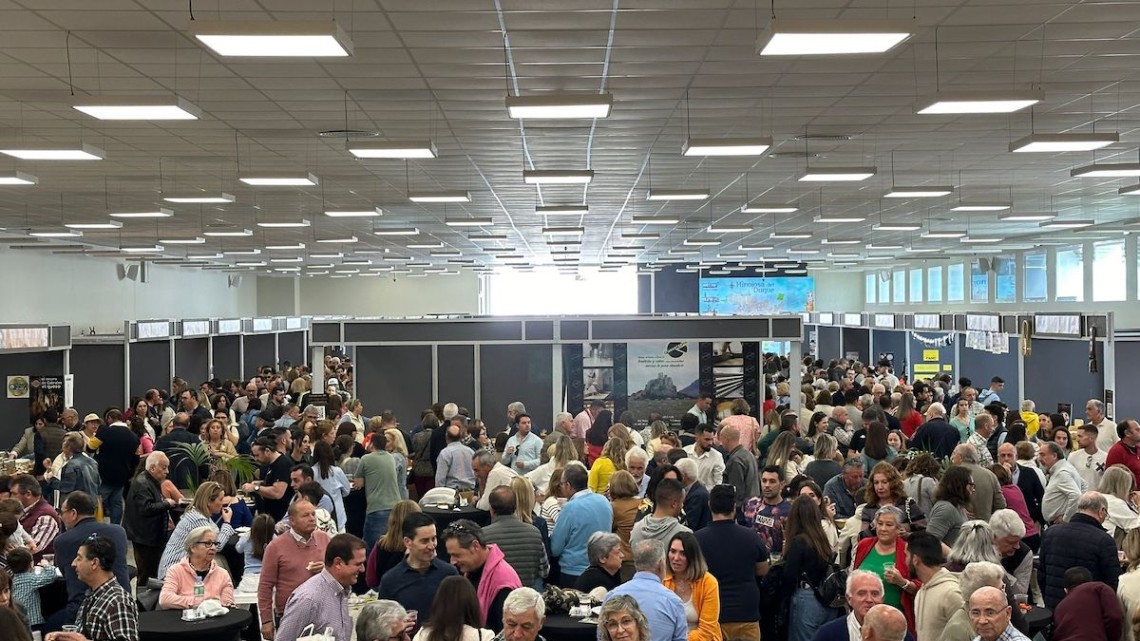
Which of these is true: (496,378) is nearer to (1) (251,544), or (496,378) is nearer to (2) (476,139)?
(2) (476,139)

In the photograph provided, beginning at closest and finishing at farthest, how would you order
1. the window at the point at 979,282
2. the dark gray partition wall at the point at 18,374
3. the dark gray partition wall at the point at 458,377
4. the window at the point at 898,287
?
1. the dark gray partition wall at the point at 458,377
2. the dark gray partition wall at the point at 18,374
3. the window at the point at 979,282
4. the window at the point at 898,287

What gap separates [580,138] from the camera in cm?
1400

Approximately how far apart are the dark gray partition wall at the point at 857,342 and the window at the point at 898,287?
10.8 m

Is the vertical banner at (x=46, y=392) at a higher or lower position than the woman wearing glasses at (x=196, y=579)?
higher

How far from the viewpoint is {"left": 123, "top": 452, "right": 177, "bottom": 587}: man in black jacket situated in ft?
31.1

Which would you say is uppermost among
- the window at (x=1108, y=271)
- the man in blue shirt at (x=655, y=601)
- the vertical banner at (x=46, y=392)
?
the window at (x=1108, y=271)

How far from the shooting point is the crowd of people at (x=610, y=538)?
216 inches

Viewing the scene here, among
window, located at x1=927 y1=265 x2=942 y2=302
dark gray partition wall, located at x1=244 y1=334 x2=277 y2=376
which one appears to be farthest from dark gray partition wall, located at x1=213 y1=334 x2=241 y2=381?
window, located at x1=927 y1=265 x2=942 y2=302

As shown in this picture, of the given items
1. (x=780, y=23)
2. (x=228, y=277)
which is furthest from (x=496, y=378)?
(x=228, y=277)

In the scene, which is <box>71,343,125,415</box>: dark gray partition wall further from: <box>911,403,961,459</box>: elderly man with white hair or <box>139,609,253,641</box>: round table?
<box>139,609,253,641</box>: round table

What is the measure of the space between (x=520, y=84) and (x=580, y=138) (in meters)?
3.29

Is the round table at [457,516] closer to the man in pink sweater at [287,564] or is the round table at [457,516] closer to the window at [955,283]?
the man in pink sweater at [287,564]

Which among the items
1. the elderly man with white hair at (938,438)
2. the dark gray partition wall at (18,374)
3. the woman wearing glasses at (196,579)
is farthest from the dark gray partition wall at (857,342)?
the woman wearing glasses at (196,579)

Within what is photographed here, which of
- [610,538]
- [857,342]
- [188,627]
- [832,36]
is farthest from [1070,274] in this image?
[188,627]
